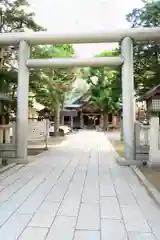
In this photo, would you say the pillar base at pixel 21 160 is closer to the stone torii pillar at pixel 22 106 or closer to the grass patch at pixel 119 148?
the stone torii pillar at pixel 22 106

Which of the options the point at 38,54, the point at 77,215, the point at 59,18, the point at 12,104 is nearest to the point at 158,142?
the point at 77,215

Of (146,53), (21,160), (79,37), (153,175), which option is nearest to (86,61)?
(79,37)

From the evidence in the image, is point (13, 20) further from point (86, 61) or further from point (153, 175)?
point (153, 175)

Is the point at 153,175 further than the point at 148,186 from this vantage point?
Result: Yes

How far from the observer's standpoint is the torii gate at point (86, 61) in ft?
26.3

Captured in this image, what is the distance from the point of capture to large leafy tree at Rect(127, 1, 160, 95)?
11500mm

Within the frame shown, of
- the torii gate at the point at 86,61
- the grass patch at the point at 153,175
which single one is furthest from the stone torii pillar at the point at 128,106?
the grass patch at the point at 153,175

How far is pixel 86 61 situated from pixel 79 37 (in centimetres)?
74

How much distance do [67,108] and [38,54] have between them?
2765 cm

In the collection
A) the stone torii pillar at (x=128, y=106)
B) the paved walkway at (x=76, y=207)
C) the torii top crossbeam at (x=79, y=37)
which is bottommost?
the paved walkway at (x=76, y=207)

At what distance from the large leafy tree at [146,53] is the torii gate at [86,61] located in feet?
11.3

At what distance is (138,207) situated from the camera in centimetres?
387

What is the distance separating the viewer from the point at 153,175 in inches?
241

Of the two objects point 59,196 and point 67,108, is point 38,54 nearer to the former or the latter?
point 59,196
